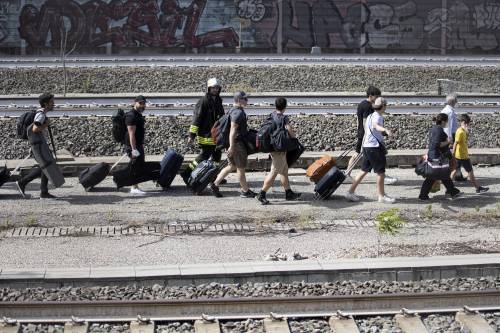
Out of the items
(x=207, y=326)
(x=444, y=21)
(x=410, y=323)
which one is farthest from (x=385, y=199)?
(x=444, y=21)

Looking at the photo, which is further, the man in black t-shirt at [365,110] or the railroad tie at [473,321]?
the man in black t-shirt at [365,110]

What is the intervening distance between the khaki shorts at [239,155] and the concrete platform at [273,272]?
4.00 m

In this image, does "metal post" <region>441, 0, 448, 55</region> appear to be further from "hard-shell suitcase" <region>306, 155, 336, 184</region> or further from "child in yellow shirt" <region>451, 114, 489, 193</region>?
"hard-shell suitcase" <region>306, 155, 336, 184</region>

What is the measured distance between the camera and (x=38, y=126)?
14273 mm

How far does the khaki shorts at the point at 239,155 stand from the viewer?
14289mm

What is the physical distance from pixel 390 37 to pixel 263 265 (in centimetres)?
3034

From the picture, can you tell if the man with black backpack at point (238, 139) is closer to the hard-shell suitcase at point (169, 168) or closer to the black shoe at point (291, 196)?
the black shoe at point (291, 196)

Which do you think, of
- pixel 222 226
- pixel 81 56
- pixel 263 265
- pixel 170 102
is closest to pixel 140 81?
pixel 170 102

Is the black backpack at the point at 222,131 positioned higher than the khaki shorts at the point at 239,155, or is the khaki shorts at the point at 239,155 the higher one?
the black backpack at the point at 222,131

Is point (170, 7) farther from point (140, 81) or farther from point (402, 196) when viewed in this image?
point (402, 196)

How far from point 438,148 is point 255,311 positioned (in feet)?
19.4

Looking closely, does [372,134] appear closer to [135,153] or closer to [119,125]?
[135,153]

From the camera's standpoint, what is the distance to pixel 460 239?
12.3 m

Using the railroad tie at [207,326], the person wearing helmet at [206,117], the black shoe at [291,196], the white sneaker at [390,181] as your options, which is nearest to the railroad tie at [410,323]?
the railroad tie at [207,326]
